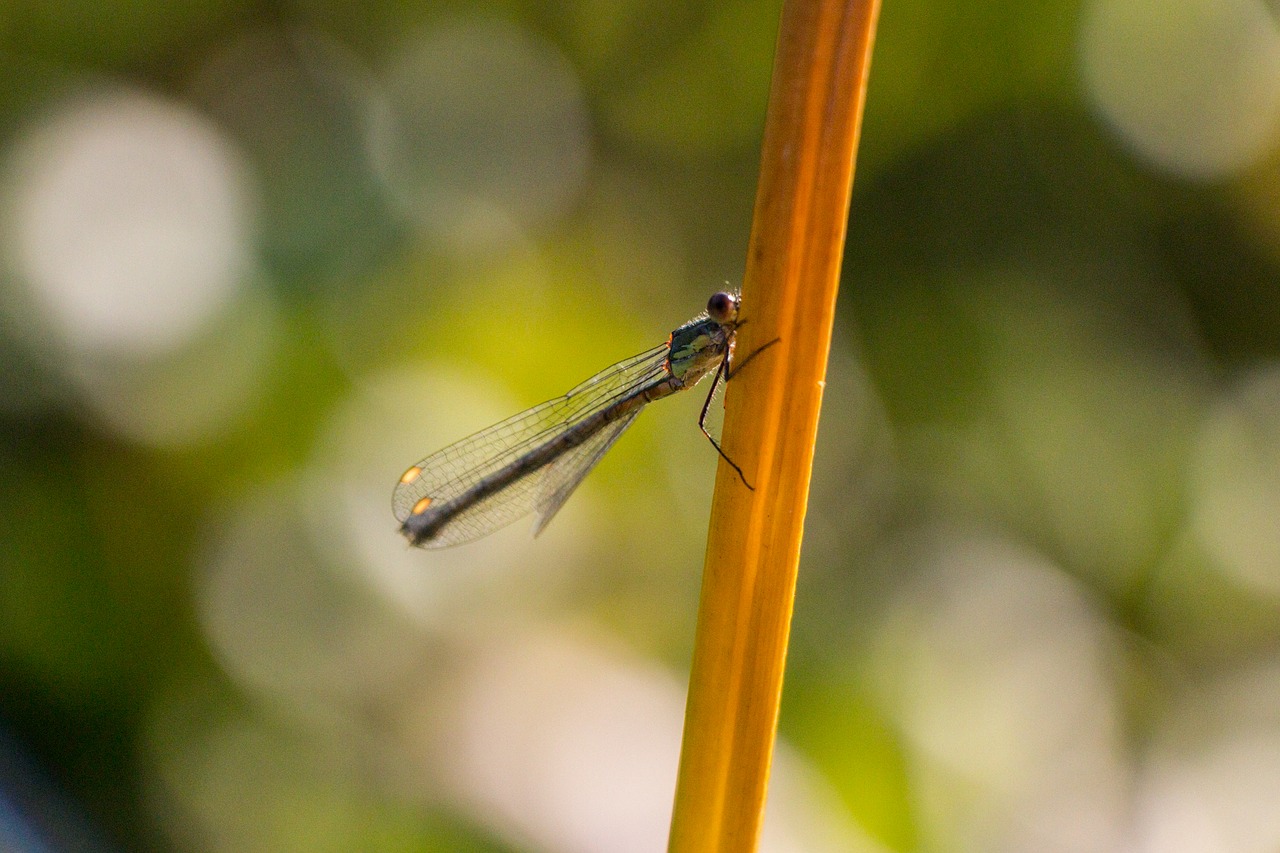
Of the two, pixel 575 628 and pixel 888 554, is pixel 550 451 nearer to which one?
pixel 575 628

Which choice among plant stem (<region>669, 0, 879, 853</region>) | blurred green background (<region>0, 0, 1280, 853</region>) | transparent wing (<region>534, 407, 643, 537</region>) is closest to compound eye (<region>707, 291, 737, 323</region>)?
transparent wing (<region>534, 407, 643, 537</region>)

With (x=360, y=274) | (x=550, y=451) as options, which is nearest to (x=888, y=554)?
(x=550, y=451)

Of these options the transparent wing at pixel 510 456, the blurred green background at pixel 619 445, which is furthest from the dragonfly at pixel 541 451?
the blurred green background at pixel 619 445

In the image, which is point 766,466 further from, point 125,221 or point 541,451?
point 125,221

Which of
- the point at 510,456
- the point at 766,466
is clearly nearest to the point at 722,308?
the point at 510,456

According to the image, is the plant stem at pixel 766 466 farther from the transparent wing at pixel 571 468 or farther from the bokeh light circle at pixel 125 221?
the bokeh light circle at pixel 125 221

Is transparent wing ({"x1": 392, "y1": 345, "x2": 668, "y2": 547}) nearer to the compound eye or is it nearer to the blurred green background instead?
the blurred green background
